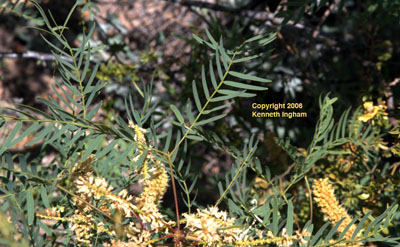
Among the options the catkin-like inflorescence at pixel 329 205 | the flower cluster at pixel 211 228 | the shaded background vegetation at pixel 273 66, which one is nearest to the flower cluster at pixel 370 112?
the shaded background vegetation at pixel 273 66

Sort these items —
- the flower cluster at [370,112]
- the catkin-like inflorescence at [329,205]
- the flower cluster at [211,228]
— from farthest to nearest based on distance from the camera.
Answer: the flower cluster at [370,112] → the catkin-like inflorescence at [329,205] → the flower cluster at [211,228]

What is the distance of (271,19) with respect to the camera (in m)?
1.23

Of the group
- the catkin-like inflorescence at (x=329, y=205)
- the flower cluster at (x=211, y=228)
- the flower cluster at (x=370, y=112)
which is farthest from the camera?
the flower cluster at (x=370, y=112)

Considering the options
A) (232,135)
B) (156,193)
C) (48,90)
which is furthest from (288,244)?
(48,90)

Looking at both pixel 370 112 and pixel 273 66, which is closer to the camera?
pixel 370 112

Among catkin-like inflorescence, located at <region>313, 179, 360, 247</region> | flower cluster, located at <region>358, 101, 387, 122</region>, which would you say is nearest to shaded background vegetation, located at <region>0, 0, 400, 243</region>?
flower cluster, located at <region>358, 101, 387, 122</region>

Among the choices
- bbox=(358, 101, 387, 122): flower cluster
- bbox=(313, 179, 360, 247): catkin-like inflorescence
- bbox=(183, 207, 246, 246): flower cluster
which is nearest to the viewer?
bbox=(183, 207, 246, 246): flower cluster

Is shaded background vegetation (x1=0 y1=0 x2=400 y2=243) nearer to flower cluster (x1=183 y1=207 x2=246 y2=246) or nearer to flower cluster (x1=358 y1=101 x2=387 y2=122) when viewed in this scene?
flower cluster (x1=358 y1=101 x2=387 y2=122)

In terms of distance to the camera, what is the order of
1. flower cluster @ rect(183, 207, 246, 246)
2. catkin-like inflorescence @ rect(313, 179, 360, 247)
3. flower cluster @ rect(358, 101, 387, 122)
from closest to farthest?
flower cluster @ rect(183, 207, 246, 246) → catkin-like inflorescence @ rect(313, 179, 360, 247) → flower cluster @ rect(358, 101, 387, 122)

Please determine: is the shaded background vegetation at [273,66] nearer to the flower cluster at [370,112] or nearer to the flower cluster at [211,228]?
the flower cluster at [370,112]

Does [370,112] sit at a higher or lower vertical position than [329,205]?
higher

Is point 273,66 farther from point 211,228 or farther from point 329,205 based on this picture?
point 211,228

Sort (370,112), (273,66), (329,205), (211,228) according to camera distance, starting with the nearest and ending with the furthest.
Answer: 1. (211,228)
2. (329,205)
3. (370,112)
4. (273,66)

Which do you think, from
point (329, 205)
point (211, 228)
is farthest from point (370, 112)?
point (211, 228)
